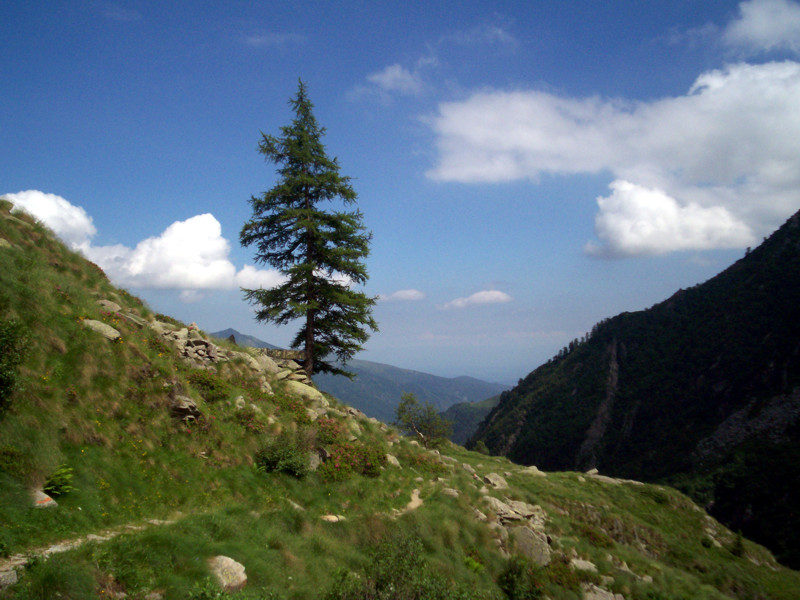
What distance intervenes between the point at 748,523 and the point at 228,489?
84.2 metres

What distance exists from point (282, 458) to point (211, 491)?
2907 mm

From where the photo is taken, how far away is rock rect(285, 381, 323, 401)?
1953cm

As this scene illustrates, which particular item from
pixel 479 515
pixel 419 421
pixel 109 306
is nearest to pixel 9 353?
pixel 109 306

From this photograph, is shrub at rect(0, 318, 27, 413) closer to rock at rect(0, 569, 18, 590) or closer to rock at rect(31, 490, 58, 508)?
rock at rect(31, 490, 58, 508)

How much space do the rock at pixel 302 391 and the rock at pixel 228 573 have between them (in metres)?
11.9

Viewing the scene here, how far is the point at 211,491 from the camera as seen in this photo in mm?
11047

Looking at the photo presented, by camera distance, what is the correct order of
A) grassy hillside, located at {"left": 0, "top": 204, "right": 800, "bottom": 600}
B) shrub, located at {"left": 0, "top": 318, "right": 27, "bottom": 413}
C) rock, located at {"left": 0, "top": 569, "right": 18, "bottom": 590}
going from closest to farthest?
rock, located at {"left": 0, "top": 569, "right": 18, "bottom": 590}, grassy hillside, located at {"left": 0, "top": 204, "right": 800, "bottom": 600}, shrub, located at {"left": 0, "top": 318, "right": 27, "bottom": 413}

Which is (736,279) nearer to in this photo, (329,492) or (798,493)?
(798,493)

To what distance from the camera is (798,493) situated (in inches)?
2178

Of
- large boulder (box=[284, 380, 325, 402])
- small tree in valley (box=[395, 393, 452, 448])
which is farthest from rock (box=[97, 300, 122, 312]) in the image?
small tree in valley (box=[395, 393, 452, 448])

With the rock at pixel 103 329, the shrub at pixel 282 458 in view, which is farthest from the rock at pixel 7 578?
the rock at pixel 103 329

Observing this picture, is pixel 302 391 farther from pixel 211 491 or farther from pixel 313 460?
pixel 211 491

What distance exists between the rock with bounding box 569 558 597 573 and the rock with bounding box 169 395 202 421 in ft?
55.3

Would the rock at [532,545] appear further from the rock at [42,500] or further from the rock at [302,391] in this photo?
the rock at [42,500]
